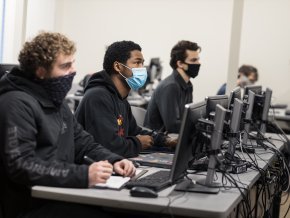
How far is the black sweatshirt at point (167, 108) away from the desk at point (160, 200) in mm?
1921

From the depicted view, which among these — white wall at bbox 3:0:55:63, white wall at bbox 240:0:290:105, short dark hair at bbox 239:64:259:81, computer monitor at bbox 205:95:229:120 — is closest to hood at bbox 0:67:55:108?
computer monitor at bbox 205:95:229:120

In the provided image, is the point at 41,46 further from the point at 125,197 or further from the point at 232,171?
the point at 232,171

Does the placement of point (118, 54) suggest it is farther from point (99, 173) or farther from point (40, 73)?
point (99, 173)

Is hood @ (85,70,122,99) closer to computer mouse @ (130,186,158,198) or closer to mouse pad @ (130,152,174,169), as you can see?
mouse pad @ (130,152,174,169)


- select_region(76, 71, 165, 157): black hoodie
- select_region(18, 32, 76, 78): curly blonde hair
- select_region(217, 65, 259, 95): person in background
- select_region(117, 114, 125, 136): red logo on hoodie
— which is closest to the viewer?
select_region(18, 32, 76, 78): curly blonde hair

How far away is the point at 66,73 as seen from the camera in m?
2.32

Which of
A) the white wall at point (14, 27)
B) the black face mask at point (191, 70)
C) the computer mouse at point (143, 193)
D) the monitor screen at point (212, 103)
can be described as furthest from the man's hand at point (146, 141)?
the white wall at point (14, 27)

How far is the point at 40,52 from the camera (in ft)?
7.39

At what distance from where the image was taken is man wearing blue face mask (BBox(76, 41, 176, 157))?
9.39 ft

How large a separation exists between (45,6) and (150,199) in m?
5.50

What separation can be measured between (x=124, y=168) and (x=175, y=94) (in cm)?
185

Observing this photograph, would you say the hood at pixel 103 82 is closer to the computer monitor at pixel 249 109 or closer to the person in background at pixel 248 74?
the computer monitor at pixel 249 109

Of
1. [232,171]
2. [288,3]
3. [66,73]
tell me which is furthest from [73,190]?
[288,3]

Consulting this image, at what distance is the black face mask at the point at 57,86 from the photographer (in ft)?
7.45
